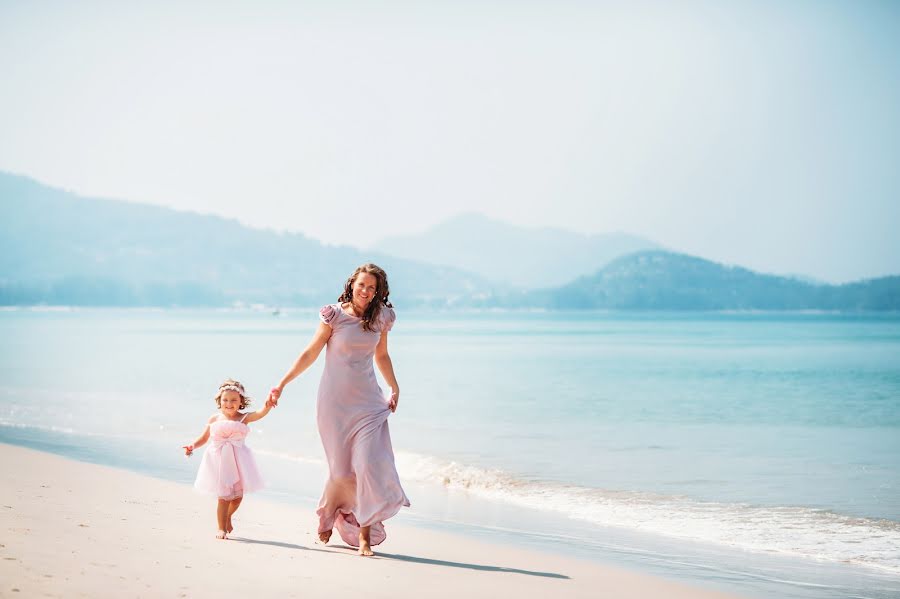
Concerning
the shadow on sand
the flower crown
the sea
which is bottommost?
the sea

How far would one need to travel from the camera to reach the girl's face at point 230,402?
6879mm

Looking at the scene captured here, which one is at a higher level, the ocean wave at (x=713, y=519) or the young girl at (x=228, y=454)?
the young girl at (x=228, y=454)

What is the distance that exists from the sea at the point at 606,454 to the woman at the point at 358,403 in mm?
1967

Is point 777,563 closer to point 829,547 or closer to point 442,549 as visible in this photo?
point 829,547

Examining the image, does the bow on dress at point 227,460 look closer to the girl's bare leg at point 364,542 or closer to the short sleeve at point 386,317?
the girl's bare leg at point 364,542

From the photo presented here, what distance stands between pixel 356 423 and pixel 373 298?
87cm

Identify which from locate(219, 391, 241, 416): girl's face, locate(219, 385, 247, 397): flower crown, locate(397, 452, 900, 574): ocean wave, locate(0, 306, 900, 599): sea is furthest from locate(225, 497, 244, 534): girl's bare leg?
locate(397, 452, 900, 574): ocean wave

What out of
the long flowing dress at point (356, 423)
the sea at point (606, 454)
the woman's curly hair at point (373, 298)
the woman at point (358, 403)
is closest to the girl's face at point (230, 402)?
the woman at point (358, 403)

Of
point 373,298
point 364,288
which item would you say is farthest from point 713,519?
point 364,288

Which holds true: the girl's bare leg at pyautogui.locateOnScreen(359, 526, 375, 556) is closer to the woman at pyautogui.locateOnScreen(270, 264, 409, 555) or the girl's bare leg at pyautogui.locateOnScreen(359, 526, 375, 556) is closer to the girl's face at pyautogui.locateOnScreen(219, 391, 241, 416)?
the woman at pyautogui.locateOnScreen(270, 264, 409, 555)

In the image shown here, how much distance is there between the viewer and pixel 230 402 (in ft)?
22.7

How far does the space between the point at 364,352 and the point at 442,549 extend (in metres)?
1.83

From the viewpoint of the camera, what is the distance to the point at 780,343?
75.1 metres

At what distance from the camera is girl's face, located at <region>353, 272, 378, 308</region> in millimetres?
6746
